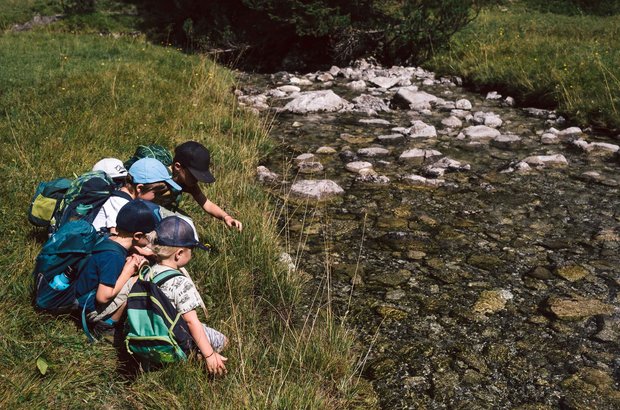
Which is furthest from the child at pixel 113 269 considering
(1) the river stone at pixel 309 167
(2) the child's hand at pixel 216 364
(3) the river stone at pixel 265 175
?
(1) the river stone at pixel 309 167

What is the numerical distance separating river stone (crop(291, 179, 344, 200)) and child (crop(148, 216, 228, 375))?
12.1 ft

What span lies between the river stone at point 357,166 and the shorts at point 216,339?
15.6 feet

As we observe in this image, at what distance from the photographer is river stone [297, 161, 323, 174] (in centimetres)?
829

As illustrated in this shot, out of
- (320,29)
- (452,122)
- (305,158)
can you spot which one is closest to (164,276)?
(305,158)

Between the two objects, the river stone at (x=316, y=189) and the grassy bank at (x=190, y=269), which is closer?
the grassy bank at (x=190, y=269)

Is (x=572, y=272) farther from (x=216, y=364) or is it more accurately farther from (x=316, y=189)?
(x=216, y=364)

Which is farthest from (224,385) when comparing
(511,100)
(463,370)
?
(511,100)

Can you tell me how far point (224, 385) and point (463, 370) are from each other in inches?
71.6

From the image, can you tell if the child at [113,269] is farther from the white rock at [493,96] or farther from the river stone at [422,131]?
the white rock at [493,96]

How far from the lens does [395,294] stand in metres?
5.30

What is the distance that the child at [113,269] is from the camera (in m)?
3.74

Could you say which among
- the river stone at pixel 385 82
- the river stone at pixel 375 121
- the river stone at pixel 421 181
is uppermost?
the river stone at pixel 421 181

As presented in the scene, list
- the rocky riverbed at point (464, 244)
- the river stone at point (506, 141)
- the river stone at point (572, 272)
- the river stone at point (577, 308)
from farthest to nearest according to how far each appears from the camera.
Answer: the river stone at point (506, 141) → the river stone at point (572, 272) → the river stone at point (577, 308) → the rocky riverbed at point (464, 244)

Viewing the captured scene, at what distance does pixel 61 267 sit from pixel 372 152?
599 cm
